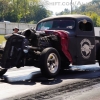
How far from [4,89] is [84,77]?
278cm

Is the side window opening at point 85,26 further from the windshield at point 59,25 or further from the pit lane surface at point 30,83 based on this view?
the pit lane surface at point 30,83

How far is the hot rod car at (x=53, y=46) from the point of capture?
8.60 m

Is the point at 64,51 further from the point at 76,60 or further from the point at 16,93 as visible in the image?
the point at 16,93

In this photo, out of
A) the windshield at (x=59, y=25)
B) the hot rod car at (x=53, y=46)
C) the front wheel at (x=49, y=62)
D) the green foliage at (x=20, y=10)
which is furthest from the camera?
the green foliage at (x=20, y=10)

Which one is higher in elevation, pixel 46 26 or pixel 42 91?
pixel 46 26

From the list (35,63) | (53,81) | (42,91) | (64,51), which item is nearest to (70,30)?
(64,51)

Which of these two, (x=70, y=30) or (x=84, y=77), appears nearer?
(x=84, y=77)

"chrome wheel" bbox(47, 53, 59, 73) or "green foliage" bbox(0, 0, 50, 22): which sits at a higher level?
"green foliage" bbox(0, 0, 50, 22)

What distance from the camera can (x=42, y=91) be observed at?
6875 millimetres

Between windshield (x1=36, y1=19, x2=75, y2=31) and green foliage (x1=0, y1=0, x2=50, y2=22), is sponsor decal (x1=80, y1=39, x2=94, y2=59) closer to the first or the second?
windshield (x1=36, y1=19, x2=75, y2=31)

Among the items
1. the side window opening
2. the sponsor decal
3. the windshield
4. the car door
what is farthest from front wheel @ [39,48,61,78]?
the side window opening

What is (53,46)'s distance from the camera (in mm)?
9469

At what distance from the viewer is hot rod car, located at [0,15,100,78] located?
8.60 metres

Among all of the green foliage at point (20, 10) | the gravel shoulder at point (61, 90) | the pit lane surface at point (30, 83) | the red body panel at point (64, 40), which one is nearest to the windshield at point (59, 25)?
the red body panel at point (64, 40)
